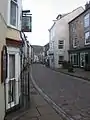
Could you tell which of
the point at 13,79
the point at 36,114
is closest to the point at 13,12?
the point at 13,79

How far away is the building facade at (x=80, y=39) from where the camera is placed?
4603 centimetres

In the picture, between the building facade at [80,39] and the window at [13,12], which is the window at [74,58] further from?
the window at [13,12]

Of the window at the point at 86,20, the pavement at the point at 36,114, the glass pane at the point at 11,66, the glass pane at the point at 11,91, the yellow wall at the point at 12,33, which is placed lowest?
the pavement at the point at 36,114

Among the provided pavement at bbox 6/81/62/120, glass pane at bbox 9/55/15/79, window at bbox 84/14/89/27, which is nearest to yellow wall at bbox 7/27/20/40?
glass pane at bbox 9/55/15/79

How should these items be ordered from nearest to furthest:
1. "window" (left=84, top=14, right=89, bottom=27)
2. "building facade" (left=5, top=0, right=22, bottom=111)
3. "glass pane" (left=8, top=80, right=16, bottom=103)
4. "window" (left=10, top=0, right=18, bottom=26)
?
"building facade" (left=5, top=0, right=22, bottom=111)
"glass pane" (left=8, top=80, right=16, bottom=103)
"window" (left=10, top=0, right=18, bottom=26)
"window" (left=84, top=14, right=89, bottom=27)

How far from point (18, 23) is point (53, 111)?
3718 millimetres

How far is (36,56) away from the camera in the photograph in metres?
184

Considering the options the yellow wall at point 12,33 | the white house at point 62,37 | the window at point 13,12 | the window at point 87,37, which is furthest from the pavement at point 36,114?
the white house at point 62,37

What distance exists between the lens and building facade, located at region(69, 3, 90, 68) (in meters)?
46.0

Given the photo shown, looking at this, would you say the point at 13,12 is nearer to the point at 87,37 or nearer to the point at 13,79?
the point at 13,79

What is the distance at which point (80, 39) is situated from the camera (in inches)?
2036

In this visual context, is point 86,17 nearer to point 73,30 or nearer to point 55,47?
point 73,30

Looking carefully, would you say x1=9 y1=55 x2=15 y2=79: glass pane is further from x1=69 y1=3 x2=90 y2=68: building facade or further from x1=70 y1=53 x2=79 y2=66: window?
x1=70 y1=53 x2=79 y2=66: window

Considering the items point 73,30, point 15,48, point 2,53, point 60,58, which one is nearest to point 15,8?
point 15,48
